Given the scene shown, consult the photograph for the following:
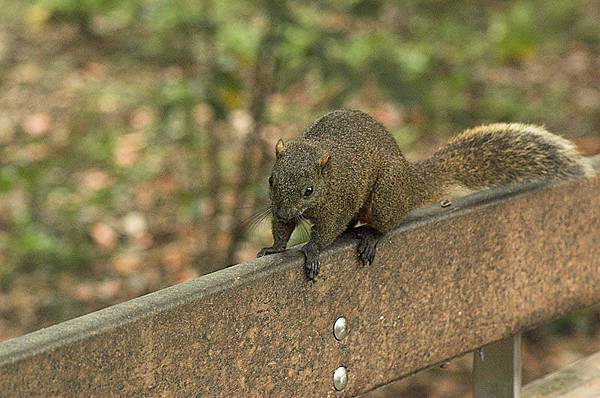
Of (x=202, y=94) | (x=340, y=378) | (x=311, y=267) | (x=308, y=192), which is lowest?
(x=202, y=94)

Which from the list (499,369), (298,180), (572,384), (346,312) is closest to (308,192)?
(298,180)

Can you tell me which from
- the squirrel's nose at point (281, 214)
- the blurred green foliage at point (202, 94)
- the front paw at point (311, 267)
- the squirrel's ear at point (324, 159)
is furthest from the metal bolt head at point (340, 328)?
the blurred green foliage at point (202, 94)

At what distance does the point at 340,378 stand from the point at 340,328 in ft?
0.35

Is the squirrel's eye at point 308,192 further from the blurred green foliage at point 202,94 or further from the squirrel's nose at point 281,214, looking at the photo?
the blurred green foliage at point 202,94

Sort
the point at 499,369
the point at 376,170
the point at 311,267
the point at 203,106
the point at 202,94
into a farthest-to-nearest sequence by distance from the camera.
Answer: the point at 203,106 → the point at 202,94 → the point at 376,170 → the point at 499,369 → the point at 311,267

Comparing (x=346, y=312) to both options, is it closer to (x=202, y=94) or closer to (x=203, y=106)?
(x=202, y=94)

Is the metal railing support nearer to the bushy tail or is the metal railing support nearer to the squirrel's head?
the bushy tail

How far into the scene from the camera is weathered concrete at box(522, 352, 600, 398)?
259 cm

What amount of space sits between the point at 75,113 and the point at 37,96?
435mm

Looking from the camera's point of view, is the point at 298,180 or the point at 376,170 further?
the point at 376,170

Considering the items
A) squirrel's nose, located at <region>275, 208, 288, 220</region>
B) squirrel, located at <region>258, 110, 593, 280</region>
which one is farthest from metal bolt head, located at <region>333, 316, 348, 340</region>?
squirrel's nose, located at <region>275, 208, 288, 220</region>

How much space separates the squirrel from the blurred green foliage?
83cm

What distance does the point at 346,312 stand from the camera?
2252 millimetres

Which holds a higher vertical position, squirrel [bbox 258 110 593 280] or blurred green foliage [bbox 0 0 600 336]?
squirrel [bbox 258 110 593 280]
